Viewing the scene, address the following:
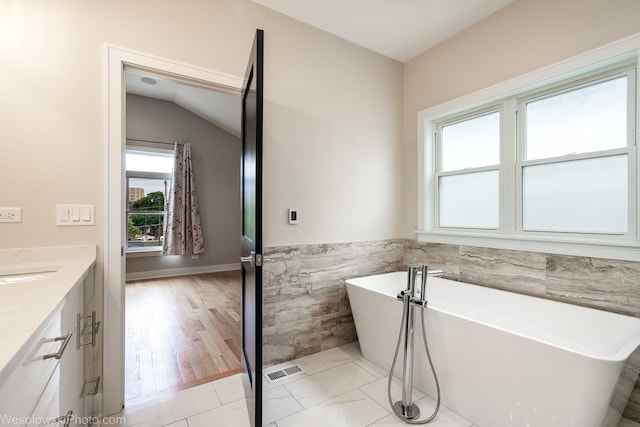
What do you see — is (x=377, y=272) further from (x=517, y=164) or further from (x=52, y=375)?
(x=52, y=375)

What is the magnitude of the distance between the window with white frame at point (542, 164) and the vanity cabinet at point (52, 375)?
2.55m

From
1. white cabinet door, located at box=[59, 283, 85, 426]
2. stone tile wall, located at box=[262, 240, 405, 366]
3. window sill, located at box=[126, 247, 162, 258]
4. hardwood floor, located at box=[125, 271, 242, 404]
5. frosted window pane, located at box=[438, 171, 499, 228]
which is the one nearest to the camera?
white cabinet door, located at box=[59, 283, 85, 426]

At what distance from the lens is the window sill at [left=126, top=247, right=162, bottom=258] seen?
4.84 metres

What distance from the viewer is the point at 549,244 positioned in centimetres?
194

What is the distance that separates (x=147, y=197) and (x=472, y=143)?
5.26m

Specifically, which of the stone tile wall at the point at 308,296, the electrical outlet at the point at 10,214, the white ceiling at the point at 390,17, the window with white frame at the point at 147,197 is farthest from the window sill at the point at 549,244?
the window with white frame at the point at 147,197

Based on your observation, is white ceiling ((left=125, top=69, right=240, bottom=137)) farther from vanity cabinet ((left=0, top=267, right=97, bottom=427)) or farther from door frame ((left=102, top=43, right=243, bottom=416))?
vanity cabinet ((left=0, top=267, right=97, bottom=427))

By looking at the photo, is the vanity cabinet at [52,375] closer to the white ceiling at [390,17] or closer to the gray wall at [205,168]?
the white ceiling at [390,17]

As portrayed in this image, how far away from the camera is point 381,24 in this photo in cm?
236

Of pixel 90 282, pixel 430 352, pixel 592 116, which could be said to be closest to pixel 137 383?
pixel 90 282

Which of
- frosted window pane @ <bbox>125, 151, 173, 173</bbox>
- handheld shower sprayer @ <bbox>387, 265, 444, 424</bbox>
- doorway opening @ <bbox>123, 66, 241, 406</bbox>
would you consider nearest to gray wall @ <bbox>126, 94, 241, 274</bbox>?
doorway opening @ <bbox>123, 66, 241, 406</bbox>

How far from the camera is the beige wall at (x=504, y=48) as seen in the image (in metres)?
1.75

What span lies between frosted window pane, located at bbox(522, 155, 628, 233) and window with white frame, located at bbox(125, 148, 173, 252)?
531cm

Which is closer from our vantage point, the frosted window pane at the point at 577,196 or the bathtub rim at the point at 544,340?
the bathtub rim at the point at 544,340
